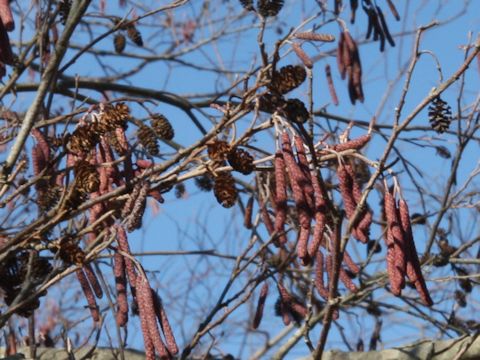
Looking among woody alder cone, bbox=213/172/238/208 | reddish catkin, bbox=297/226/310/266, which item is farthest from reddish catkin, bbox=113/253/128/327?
reddish catkin, bbox=297/226/310/266

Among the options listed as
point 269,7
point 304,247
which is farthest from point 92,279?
point 269,7

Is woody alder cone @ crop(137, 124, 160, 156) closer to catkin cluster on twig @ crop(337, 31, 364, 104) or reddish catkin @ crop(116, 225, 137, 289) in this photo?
reddish catkin @ crop(116, 225, 137, 289)

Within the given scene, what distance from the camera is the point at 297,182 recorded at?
6.50 feet

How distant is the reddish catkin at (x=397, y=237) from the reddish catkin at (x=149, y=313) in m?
0.44

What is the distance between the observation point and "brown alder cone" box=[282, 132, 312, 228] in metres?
1.96

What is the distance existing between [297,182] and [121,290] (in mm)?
417

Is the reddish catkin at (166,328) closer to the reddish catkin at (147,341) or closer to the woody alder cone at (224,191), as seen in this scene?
the reddish catkin at (147,341)

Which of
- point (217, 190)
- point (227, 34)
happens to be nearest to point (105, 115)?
point (217, 190)

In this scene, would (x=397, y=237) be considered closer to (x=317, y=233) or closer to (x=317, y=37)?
(x=317, y=233)

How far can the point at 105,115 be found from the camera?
2078 millimetres

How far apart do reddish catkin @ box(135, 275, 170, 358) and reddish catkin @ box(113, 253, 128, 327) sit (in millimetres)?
65

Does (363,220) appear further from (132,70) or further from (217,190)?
(132,70)

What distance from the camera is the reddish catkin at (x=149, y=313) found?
6.41 ft

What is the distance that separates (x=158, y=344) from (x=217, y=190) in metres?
0.31
